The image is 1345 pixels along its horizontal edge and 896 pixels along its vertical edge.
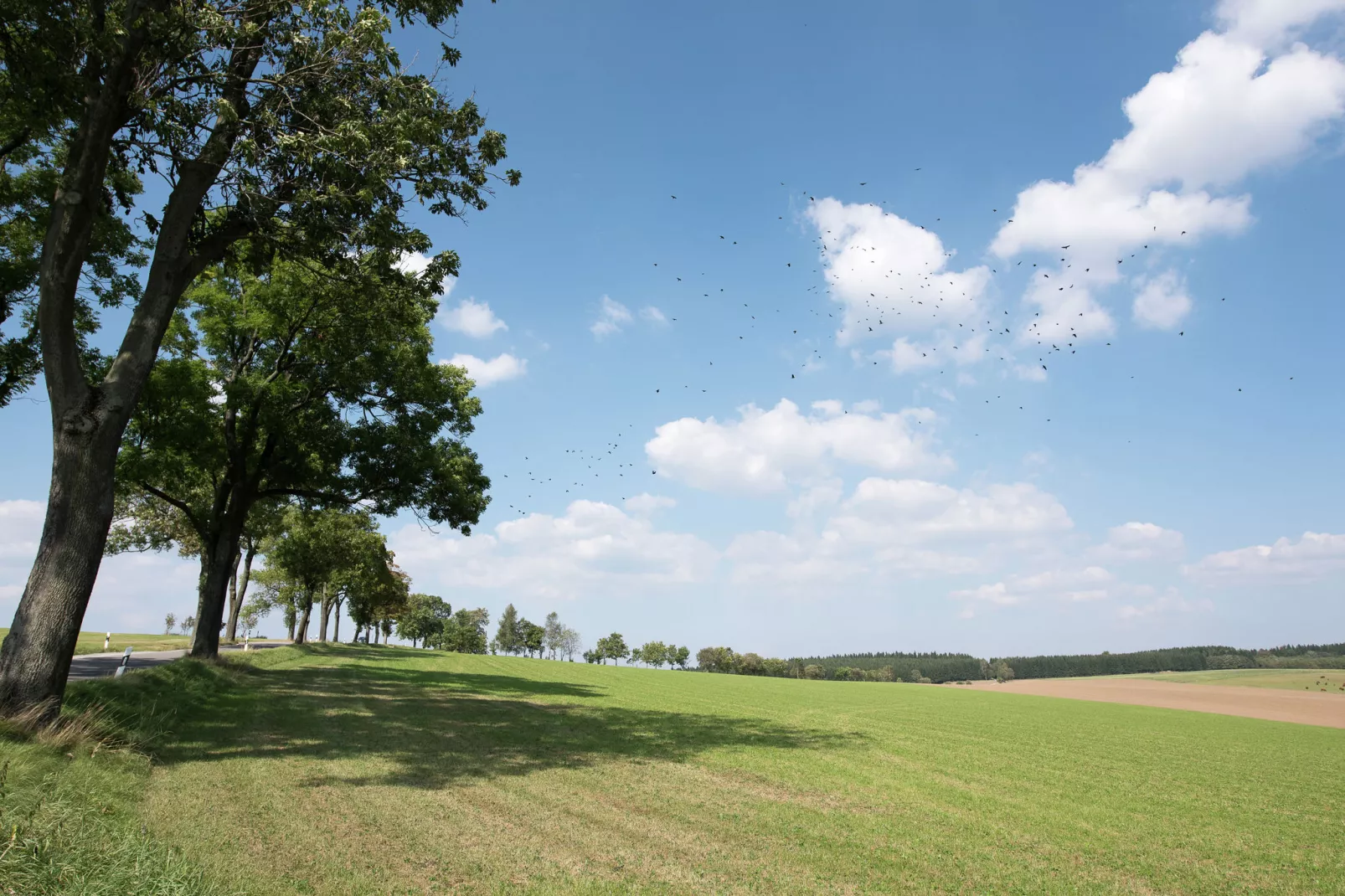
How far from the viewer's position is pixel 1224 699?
63.2 meters

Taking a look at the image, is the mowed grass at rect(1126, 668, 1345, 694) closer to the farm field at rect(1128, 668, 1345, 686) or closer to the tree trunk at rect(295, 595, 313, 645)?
the farm field at rect(1128, 668, 1345, 686)

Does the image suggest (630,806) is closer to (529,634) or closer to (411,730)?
(411,730)

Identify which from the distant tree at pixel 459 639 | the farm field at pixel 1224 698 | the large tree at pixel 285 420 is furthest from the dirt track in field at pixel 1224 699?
the distant tree at pixel 459 639

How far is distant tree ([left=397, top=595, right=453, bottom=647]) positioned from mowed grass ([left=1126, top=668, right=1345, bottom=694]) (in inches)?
4632

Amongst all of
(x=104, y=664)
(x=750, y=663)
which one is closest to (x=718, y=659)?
(x=750, y=663)

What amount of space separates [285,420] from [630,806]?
21.4m

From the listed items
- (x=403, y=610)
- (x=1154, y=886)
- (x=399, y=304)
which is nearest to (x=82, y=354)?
(x=399, y=304)

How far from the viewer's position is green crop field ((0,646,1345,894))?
22.5 feet

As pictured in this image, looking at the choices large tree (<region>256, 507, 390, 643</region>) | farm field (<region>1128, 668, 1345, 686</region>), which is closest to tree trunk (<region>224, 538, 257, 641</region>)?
large tree (<region>256, 507, 390, 643</region>)

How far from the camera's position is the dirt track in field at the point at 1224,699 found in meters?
48.9

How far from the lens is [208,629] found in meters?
26.0

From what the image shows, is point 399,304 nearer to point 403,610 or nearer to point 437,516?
point 437,516

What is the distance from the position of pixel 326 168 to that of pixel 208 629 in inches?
841

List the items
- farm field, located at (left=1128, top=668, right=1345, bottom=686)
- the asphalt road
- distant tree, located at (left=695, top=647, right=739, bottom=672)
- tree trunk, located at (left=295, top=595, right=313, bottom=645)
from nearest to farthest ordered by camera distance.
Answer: the asphalt road, tree trunk, located at (left=295, top=595, right=313, bottom=645), farm field, located at (left=1128, top=668, right=1345, bottom=686), distant tree, located at (left=695, top=647, right=739, bottom=672)
